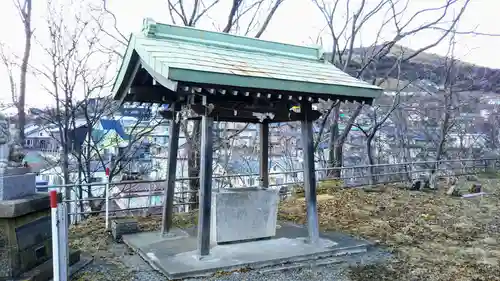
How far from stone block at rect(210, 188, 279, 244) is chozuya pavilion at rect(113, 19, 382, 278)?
0.02 m

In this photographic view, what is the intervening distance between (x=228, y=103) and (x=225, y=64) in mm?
717

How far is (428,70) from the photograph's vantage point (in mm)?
16828

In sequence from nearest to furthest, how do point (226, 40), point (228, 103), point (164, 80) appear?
point (164, 80)
point (228, 103)
point (226, 40)

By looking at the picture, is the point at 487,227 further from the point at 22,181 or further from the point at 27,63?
the point at 27,63

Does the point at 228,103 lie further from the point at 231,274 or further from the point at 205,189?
the point at 231,274

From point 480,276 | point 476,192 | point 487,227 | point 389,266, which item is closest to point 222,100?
point 389,266

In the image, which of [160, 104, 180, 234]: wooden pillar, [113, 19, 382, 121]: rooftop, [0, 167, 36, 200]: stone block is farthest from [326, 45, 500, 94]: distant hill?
[0, 167, 36, 200]: stone block

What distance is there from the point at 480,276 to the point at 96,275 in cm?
527

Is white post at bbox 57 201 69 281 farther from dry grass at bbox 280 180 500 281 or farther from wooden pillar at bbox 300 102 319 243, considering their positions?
wooden pillar at bbox 300 102 319 243

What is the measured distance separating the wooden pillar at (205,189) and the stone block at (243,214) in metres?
0.68

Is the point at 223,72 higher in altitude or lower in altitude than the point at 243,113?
higher

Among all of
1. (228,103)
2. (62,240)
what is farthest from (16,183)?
(228,103)

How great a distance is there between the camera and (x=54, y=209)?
3.56 meters

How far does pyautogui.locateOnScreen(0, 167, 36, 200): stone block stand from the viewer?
4355 mm
